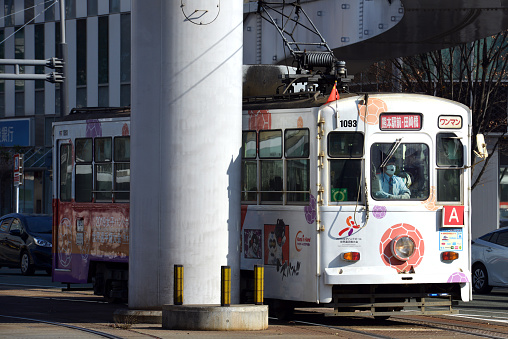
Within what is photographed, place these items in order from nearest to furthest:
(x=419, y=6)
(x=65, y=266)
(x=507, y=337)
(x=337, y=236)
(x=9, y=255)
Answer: (x=507, y=337)
(x=337, y=236)
(x=65, y=266)
(x=419, y=6)
(x=9, y=255)

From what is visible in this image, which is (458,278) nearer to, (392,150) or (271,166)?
(392,150)

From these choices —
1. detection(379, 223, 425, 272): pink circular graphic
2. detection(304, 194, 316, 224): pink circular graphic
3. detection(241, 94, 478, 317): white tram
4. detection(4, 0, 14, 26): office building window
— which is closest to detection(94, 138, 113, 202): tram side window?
detection(241, 94, 478, 317): white tram

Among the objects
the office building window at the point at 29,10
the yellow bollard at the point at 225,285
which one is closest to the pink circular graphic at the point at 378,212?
the yellow bollard at the point at 225,285

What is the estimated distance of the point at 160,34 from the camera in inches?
565

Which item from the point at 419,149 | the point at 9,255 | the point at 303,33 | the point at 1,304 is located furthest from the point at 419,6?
the point at 9,255

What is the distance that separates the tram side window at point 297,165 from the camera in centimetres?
1411

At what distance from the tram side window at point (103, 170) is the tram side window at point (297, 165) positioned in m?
3.72


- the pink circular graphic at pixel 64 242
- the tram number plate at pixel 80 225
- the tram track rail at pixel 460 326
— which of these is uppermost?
the tram number plate at pixel 80 225

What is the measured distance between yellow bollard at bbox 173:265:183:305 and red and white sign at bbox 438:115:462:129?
151 inches

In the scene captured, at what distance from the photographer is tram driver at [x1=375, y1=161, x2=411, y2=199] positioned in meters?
Answer: 14.1

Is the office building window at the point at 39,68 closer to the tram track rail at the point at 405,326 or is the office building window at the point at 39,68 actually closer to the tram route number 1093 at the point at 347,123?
the tram track rail at the point at 405,326

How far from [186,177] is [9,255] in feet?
46.7

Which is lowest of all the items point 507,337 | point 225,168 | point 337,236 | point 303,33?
point 507,337

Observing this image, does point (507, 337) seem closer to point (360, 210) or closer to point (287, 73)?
point (360, 210)
